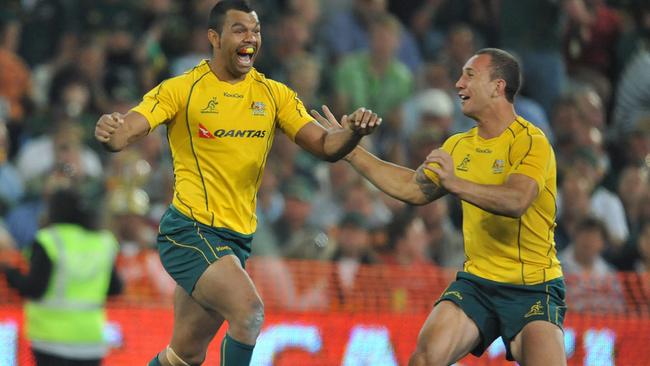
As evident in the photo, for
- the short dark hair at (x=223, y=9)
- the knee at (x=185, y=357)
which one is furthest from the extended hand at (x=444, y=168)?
the knee at (x=185, y=357)

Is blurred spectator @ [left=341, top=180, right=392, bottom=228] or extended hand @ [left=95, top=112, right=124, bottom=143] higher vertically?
extended hand @ [left=95, top=112, right=124, bottom=143]

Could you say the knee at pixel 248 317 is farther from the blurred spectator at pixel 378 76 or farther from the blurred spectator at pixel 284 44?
the blurred spectator at pixel 378 76

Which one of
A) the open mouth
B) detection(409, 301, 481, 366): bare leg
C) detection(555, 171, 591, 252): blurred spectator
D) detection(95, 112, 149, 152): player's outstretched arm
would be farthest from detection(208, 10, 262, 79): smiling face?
detection(555, 171, 591, 252): blurred spectator

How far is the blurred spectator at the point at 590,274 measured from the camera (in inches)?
488

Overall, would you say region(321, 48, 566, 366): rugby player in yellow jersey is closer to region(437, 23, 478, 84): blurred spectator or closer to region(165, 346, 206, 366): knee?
region(165, 346, 206, 366): knee

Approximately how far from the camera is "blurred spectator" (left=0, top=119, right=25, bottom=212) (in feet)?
41.5

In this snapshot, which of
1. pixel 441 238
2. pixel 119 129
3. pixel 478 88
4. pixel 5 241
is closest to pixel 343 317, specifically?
pixel 441 238

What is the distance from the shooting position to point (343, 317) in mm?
11266

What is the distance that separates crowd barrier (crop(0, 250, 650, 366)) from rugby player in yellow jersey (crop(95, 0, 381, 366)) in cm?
267

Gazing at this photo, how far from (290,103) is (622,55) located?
31.3 ft

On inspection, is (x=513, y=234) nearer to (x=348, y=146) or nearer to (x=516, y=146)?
(x=516, y=146)

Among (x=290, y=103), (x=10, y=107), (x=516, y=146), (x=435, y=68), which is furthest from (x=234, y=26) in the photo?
(x=435, y=68)

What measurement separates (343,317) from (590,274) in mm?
3083

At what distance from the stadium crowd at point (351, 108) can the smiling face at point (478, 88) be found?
3.97 meters
